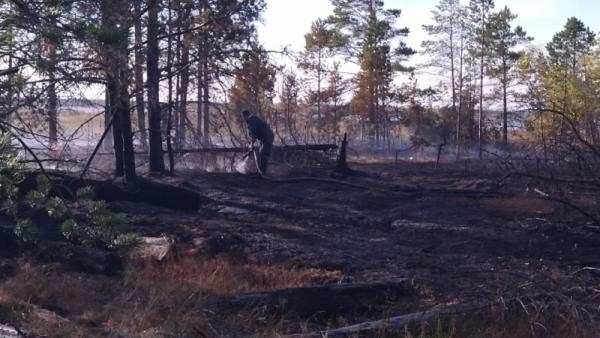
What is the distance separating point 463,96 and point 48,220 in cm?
4053

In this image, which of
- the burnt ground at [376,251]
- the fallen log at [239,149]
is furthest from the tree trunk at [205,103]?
the burnt ground at [376,251]

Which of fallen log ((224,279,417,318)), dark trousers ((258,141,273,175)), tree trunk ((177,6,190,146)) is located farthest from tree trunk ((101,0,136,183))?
dark trousers ((258,141,273,175))

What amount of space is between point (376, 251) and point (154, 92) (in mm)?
6593

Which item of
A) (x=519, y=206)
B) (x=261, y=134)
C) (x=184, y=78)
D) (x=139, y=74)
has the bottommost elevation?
(x=519, y=206)

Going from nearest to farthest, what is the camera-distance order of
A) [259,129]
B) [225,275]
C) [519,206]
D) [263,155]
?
[225,275] < [519,206] < [259,129] < [263,155]

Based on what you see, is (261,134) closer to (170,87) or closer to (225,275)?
(170,87)

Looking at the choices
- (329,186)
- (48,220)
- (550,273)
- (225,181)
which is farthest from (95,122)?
(550,273)

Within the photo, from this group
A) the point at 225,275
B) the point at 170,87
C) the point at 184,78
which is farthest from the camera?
the point at 170,87

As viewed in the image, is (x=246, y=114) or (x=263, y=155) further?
(x=263, y=155)

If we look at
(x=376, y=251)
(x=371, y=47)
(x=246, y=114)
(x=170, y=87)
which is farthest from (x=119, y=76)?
(x=371, y=47)

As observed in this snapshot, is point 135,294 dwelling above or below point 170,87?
below

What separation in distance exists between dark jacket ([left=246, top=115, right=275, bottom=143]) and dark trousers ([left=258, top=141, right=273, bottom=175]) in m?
0.22

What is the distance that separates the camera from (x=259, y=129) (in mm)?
18375

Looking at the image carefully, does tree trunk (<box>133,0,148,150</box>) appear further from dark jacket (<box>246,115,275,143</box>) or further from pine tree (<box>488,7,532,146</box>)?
pine tree (<box>488,7,532,146</box>)
